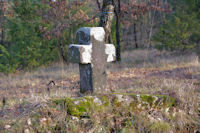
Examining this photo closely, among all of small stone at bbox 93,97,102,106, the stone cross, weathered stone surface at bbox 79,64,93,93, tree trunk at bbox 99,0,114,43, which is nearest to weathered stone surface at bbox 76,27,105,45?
the stone cross

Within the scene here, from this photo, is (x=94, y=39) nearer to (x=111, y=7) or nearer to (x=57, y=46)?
(x=111, y=7)

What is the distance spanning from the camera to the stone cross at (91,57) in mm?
4730

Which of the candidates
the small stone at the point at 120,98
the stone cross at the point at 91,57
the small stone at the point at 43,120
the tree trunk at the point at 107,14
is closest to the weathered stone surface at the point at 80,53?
the stone cross at the point at 91,57

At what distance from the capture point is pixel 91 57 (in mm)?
4824

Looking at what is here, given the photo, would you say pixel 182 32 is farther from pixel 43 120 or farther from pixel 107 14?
pixel 43 120

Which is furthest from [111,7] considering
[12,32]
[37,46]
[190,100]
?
[190,100]

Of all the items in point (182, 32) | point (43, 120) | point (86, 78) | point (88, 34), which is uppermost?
point (182, 32)

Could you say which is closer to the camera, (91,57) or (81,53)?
(81,53)

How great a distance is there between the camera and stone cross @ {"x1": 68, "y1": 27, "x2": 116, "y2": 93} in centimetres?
473

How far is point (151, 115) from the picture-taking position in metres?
3.52

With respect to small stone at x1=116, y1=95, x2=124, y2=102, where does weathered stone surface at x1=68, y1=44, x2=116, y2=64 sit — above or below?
above

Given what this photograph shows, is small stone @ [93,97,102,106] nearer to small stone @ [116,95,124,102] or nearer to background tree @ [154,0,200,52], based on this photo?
small stone @ [116,95,124,102]

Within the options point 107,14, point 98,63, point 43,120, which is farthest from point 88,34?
point 107,14

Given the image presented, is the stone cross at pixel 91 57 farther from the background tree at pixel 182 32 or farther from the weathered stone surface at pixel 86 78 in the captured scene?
the background tree at pixel 182 32
